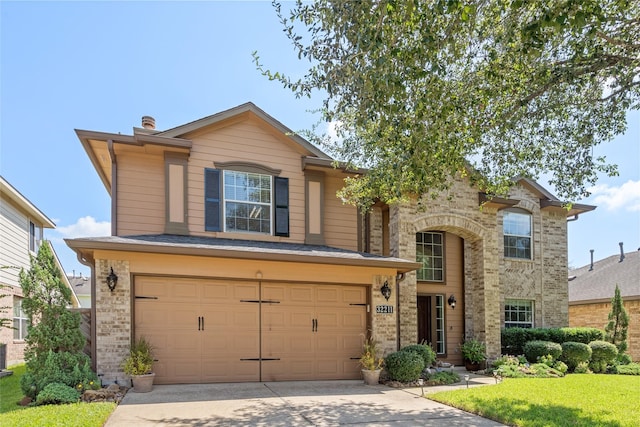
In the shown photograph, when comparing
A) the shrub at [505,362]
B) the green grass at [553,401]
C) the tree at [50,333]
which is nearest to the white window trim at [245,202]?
the tree at [50,333]

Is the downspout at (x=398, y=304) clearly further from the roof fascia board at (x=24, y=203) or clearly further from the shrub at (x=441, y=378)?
the roof fascia board at (x=24, y=203)

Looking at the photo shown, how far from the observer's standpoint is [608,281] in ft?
62.6

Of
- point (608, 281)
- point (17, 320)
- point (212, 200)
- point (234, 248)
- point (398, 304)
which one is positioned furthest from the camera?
point (608, 281)

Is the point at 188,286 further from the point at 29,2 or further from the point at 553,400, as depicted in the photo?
the point at 553,400

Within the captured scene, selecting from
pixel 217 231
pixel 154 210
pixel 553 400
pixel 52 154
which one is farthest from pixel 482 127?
pixel 52 154

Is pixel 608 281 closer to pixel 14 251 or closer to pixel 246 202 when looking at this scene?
pixel 246 202

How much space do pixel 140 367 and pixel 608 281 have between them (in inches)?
734

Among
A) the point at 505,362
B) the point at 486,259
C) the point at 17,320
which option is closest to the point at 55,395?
the point at 17,320

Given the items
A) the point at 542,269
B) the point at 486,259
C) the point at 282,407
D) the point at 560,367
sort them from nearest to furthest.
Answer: the point at 282,407, the point at 560,367, the point at 486,259, the point at 542,269

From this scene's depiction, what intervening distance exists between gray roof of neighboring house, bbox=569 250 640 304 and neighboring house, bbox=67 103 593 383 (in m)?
7.93

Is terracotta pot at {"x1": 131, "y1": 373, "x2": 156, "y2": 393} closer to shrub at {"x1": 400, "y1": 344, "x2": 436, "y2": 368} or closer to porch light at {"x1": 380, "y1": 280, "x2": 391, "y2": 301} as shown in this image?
porch light at {"x1": 380, "y1": 280, "x2": 391, "y2": 301}

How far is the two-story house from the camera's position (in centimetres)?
1368

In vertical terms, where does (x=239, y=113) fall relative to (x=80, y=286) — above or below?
above

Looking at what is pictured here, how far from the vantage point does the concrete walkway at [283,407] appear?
21.5ft
